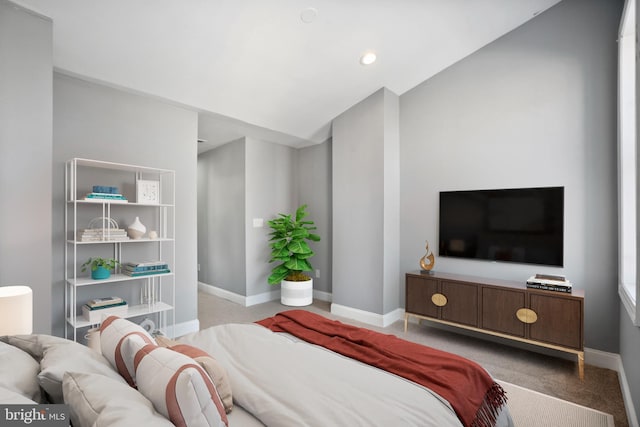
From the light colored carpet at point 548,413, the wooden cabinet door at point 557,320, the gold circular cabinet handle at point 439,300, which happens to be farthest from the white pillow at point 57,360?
the wooden cabinet door at point 557,320

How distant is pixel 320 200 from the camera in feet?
16.1

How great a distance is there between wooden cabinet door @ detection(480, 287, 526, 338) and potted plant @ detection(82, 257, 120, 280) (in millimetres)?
3370

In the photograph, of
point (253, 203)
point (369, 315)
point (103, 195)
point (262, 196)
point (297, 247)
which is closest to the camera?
point (103, 195)

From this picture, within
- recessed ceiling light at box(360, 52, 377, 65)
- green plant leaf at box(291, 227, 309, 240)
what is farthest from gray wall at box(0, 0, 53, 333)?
green plant leaf at box(291, 227, 309, 240)

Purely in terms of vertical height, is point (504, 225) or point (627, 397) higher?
point (504, 225)

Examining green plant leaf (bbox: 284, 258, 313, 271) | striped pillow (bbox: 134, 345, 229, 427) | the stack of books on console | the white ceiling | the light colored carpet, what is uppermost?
the white ceiling

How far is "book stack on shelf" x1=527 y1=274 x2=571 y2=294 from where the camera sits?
104 inches

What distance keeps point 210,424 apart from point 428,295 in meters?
2.87

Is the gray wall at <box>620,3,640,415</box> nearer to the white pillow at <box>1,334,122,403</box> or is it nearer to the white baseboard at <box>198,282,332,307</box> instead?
the white pillow at <box>1,334,122,403</box>

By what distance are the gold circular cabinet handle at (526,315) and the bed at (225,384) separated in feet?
4.76

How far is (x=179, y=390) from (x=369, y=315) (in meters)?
3.20

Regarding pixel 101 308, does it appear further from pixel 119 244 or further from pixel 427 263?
pixel 427 263

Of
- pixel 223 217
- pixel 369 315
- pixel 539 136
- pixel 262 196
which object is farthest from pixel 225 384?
pixel 223 217

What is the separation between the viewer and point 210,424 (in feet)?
3.01
